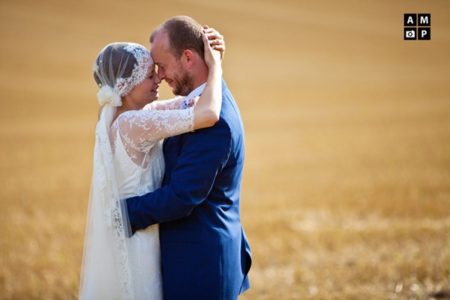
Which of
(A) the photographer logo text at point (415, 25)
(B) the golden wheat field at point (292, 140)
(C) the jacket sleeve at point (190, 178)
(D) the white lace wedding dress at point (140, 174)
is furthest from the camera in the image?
(B) the golden wheat field at point (292, 140)

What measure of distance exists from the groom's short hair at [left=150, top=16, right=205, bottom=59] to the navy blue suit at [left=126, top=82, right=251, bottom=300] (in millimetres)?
369

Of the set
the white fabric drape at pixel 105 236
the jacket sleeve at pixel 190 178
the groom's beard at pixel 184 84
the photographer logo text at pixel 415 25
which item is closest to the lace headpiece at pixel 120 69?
the white fabric drape at pixel 105 236

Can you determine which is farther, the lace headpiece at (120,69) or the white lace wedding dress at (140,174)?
the lace headpiece at (120,69)

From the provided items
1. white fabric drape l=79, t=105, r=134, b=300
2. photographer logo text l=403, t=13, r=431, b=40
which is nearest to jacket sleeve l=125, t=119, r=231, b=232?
white fabric drape l=79, t=105, r=134, b=300

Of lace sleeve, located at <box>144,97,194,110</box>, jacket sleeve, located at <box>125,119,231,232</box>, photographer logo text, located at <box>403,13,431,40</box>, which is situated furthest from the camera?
photographer logo text, located at <box>403,13,431,40</box>

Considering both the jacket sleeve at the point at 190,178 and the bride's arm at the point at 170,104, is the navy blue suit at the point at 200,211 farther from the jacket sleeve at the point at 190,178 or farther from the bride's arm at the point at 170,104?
the bride's arm at the point at 170,104

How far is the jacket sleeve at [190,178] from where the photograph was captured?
165 inches

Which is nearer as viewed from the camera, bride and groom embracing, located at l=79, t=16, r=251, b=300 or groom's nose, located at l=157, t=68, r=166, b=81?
bride and groom embracing, located at l=79, t=16, r=251, b=300

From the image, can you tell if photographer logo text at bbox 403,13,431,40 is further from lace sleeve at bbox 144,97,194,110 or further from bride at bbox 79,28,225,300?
bride at bbox 79,28,225,300

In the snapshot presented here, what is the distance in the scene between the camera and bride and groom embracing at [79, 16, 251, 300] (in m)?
4.25

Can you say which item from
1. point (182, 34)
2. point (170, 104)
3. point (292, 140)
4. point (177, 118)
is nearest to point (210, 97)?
point (177, 118)

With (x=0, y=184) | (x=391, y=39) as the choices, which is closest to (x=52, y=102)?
(x=0, y=184)

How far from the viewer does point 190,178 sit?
13.7 ft

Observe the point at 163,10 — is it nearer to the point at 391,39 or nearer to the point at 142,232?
the point at 391,39
